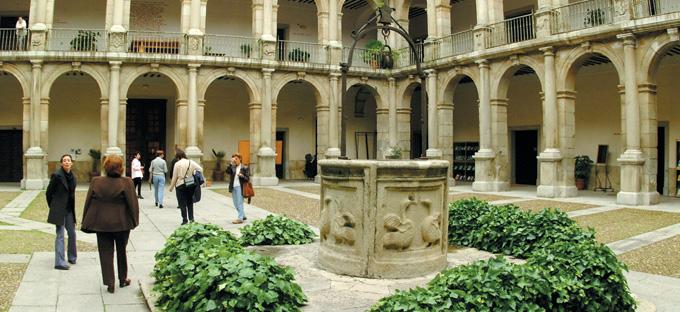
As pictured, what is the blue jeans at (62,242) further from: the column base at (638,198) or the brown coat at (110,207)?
the column base at (638,198)

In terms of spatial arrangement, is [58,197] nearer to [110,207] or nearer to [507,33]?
[110,207]

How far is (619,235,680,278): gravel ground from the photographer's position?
22.9 ft

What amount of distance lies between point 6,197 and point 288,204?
904cm

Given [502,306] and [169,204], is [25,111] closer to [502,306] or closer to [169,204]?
[169,204]

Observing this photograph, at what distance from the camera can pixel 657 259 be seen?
Answer: 7652mm

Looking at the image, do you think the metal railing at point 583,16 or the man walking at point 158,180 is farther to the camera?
the metal railing at point 583,16

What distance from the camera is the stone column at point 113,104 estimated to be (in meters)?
20.3

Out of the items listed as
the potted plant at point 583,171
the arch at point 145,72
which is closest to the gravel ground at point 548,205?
the potted plant at point 583,171

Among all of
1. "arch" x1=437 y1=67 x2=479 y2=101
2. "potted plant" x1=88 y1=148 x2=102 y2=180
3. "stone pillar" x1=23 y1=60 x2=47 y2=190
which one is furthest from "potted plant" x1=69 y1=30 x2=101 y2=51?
"arch" x1=437 y1=67 x2=479 y2=101

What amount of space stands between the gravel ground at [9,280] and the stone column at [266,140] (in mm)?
14912

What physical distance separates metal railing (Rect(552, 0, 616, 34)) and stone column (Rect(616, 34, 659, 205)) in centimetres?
154

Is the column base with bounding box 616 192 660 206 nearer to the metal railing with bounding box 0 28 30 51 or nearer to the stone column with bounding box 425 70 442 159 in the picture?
the stone column with bounding box 425 70 442 159

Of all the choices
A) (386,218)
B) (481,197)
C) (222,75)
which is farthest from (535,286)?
(222,75)

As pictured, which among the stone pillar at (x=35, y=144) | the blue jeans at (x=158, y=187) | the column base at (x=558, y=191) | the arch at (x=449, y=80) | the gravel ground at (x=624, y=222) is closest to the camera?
the gravel ground at (x=624, y=222)
